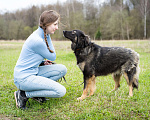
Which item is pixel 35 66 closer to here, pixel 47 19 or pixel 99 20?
pixel 47 19

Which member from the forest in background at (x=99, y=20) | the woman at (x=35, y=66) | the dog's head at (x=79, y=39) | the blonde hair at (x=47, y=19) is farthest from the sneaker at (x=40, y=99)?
the forest in background at (x=99, y=20)

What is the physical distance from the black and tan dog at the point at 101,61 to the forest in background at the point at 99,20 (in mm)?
25393

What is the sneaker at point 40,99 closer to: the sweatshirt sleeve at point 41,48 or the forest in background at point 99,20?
the sweatshirt sleeve at point 41,48

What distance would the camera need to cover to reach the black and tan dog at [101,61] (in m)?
3.89

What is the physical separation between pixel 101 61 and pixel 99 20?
3463 cm

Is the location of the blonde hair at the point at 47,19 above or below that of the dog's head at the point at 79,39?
above

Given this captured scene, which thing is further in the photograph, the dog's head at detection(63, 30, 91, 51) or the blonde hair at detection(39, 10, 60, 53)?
the dog's head at detection(63, 30, 91, 51)

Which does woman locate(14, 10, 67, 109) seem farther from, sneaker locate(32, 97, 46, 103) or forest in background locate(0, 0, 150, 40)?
forest in background locate(0, 0, 150, 40)

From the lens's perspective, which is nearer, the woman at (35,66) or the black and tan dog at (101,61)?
the woman at (35,66)

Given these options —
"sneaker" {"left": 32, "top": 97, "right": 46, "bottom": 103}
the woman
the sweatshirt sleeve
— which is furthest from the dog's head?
"sneaker" {"left": 32, "top": 97, "right": 46, "bottom": 103}

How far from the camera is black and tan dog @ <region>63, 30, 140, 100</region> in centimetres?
389

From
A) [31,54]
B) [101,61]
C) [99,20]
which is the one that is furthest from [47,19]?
[99,20]

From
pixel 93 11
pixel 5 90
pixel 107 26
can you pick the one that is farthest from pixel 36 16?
pixel 5 90

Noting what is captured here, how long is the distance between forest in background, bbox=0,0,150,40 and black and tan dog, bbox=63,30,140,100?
25393mm
